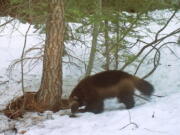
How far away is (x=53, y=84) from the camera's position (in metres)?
6.64

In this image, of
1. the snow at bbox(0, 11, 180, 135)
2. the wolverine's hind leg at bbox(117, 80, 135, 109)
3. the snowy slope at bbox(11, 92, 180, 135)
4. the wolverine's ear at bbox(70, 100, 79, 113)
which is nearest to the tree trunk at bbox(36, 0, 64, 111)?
the snow at bbox(0, 11, 180, 135)

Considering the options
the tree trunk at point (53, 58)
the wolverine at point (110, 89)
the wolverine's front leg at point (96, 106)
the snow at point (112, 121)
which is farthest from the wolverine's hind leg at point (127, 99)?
the tree trunk at point (53, 58)

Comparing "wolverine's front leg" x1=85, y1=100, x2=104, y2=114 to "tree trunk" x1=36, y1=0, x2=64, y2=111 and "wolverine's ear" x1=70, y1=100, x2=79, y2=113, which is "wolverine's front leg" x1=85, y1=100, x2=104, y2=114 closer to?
"wolverine's ear" x1=70, y1=100, x2=79, y2=113

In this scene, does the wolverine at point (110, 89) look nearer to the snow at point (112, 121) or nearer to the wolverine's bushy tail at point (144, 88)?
the wolverine's bushy tail at point (144, 88)

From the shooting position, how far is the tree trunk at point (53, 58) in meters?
6.43

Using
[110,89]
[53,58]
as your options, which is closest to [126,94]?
[110,89]

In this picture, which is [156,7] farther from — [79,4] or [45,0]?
[45,0]

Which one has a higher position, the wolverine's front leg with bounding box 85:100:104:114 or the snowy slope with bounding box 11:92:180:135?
the wolverine's front leg with bounding box 85:100:104:114

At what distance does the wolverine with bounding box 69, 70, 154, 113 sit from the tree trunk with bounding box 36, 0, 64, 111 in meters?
0.50

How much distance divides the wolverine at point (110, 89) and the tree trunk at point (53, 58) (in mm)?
503

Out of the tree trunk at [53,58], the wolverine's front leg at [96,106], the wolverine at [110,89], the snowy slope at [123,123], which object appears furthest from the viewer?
the tree trunk at [53,58]

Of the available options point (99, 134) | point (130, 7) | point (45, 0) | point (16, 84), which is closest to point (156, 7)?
point (130, 7)

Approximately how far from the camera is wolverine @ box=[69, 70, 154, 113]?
621 cm

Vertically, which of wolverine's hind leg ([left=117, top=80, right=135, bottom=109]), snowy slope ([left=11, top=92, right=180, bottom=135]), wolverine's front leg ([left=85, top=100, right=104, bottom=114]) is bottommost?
snowy slope ([left=11, top=92, right=180, bottom=135])
